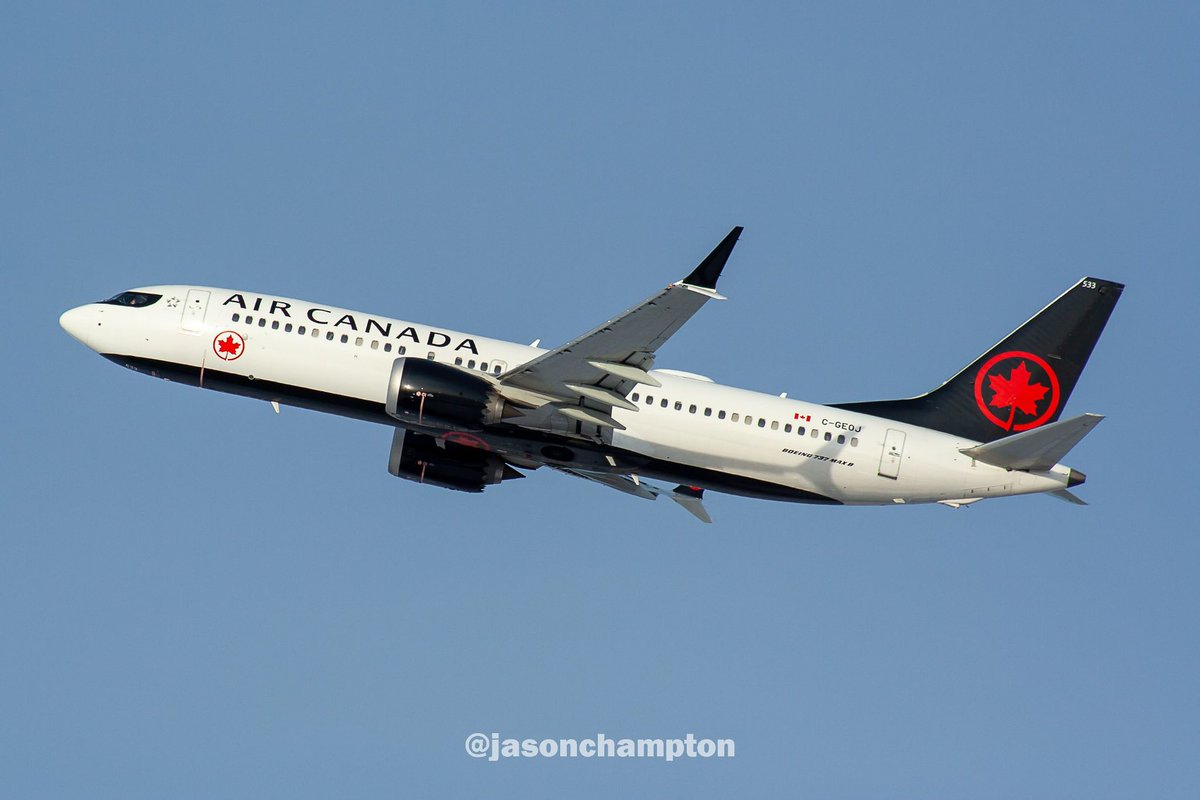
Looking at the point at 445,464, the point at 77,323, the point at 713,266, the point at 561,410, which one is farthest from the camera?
the point at 445,464

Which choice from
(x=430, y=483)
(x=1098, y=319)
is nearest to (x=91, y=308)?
(x=430, y=483)

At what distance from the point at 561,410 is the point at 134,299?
15427 millimetres

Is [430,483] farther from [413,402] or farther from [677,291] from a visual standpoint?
[677,291]

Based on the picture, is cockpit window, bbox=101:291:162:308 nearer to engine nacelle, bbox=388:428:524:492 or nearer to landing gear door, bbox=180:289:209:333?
landing gear door, bbox=180:289:209:333

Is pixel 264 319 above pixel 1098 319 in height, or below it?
below

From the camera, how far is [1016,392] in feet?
167

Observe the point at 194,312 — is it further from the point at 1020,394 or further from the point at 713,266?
the point at 1020,394

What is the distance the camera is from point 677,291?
39844 mm

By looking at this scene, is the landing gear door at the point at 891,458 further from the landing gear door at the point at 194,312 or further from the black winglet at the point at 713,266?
the landing gear door at the point at 194,312

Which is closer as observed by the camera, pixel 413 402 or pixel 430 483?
pixel 413 402

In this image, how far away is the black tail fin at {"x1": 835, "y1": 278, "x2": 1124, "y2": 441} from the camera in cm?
5050

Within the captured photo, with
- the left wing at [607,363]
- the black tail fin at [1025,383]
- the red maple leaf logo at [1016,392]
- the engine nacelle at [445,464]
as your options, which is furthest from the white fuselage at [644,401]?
the engine nacelle at [445,464]

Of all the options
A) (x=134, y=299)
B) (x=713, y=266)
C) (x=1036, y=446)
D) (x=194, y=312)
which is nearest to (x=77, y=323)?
(x=134, y=299)

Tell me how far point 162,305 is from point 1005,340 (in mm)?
28815
